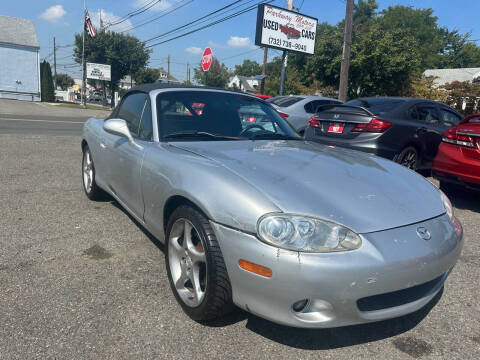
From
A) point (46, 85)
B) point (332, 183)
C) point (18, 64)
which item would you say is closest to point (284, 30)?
point (332, 183)

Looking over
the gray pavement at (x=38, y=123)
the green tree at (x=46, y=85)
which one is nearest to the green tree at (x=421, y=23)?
the green tree at (x=46, y=85)

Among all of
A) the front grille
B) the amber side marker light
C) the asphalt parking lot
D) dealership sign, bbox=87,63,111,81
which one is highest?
dealership sign, bbox=87,63,111,81

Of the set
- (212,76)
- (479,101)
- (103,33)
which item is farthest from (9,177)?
(212,76)

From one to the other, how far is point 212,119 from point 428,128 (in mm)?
4768

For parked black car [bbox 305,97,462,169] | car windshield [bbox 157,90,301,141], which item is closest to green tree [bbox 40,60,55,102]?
parked black car [bbox 305,97,462,169]

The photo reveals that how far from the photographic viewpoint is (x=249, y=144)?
297 centimetres

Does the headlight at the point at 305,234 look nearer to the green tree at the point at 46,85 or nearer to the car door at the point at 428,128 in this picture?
the car door at the point at 428,128

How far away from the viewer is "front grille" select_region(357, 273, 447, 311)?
1.91 m

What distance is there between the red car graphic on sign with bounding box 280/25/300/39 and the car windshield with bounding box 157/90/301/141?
16637 mm

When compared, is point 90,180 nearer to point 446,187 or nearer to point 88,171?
point 88,171

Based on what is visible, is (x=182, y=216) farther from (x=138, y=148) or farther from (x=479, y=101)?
(x=479, y=101)

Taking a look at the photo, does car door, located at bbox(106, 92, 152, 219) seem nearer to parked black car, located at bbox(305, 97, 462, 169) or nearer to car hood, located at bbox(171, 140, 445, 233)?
car hood, located at bbox(171, 140, 445, 233)

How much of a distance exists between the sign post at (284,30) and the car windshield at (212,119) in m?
14.5

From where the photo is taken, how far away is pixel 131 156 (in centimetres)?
315
